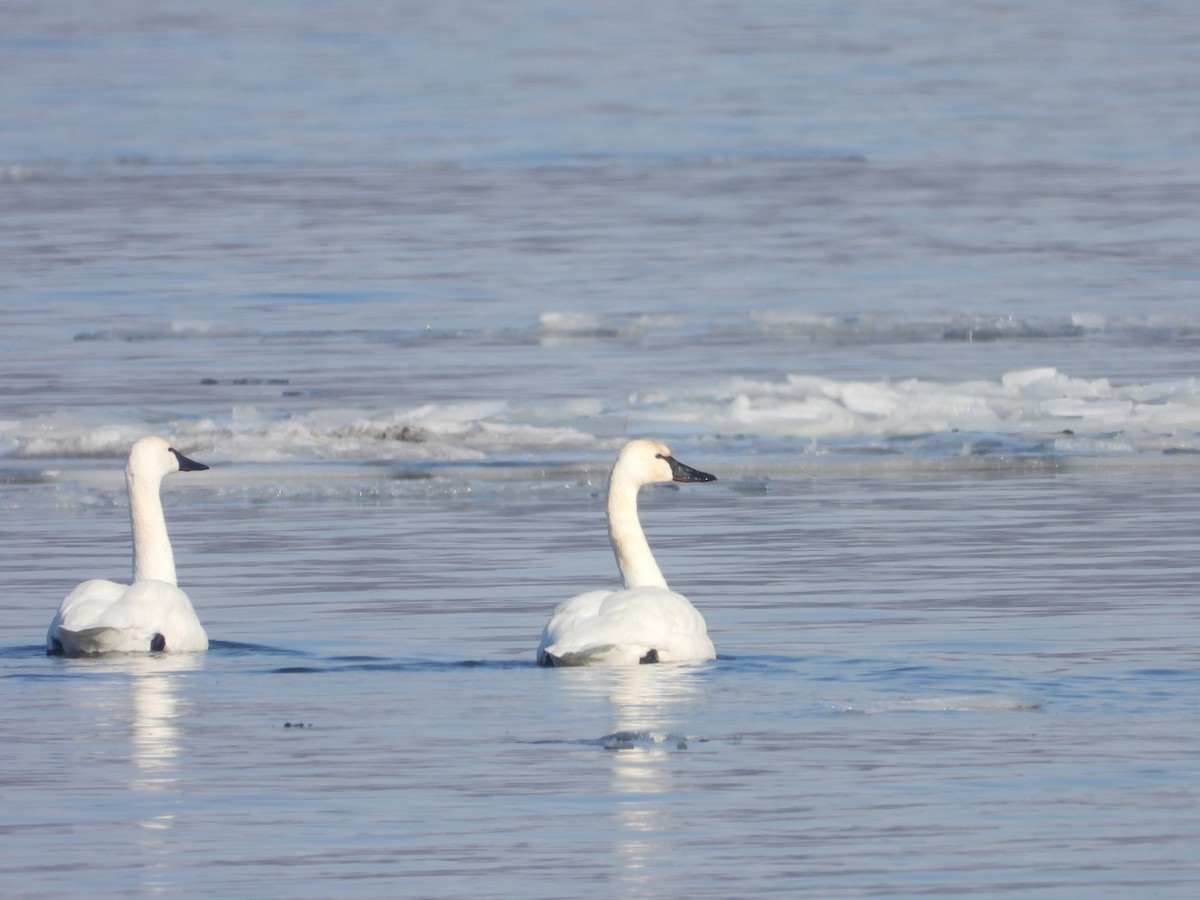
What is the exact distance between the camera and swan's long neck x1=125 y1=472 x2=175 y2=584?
34.4 ft

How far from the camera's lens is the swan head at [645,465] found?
10.8 meters

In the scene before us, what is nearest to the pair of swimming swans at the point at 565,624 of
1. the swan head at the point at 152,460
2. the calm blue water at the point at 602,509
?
the calm blue water at the point at 602,509

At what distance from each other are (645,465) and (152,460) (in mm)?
1938

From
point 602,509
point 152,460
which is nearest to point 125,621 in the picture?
point 152,460

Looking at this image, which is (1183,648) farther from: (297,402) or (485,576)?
(297,402)

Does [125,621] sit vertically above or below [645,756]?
above

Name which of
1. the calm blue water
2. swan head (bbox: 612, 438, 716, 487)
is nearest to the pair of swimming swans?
the calm blue water

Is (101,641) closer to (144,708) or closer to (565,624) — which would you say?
(144,708)

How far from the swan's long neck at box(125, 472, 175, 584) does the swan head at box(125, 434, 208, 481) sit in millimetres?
355

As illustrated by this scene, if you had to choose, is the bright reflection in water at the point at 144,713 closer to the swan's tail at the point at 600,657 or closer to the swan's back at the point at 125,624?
the swan's back at the point at 125,624

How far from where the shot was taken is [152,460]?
11.2 m

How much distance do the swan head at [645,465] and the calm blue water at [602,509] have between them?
1.44 feet

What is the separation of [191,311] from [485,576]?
11436 millimetres

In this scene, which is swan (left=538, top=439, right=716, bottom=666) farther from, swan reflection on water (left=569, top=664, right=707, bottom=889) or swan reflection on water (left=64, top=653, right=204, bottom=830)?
swan reflection on water (left=64, top=653, right=204, bottom=830)
